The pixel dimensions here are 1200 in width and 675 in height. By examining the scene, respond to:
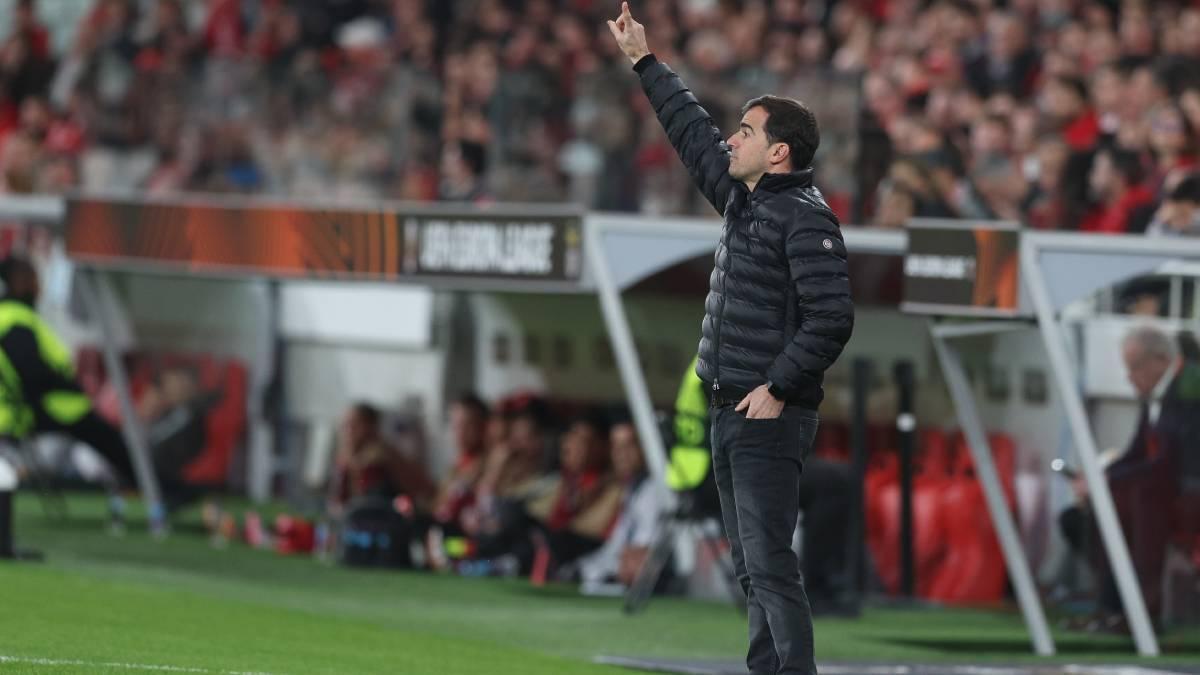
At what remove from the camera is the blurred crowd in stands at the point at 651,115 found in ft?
44.7

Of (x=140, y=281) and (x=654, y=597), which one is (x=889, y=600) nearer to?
(x=654, y=597)

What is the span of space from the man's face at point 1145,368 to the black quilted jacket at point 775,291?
4.15 metres

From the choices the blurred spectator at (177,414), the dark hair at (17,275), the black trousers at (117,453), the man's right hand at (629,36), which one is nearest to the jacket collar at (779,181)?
the man's right hand at (629,36)

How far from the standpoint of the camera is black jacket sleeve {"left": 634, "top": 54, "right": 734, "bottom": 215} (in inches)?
313

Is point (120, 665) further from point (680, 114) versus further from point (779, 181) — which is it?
point (779, 181)

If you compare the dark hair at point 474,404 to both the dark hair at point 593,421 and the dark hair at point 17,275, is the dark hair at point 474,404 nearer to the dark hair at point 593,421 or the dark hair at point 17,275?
the dark hair at point 593,421

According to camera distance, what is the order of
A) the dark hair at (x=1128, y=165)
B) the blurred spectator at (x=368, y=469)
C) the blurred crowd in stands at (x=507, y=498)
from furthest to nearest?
the blurred spectator at (x=368, y=469) < the blurred crowd in stands at (x=507, y=498) < the dark hair at (x=1128, y=165)

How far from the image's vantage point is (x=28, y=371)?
52.5ft

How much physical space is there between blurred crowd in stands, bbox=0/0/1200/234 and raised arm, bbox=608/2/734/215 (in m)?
4.72

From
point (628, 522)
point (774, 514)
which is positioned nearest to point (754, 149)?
point (774, 514)

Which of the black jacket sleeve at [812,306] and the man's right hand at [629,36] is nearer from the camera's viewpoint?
the black jacket sleeve at [812,306]

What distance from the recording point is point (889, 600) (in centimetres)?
1368

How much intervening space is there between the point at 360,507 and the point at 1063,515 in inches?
195

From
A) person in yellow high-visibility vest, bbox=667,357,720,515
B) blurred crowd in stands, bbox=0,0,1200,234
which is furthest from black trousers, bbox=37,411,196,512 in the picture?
person in yellow high-visibility vest, bbox=667,357,720,515
